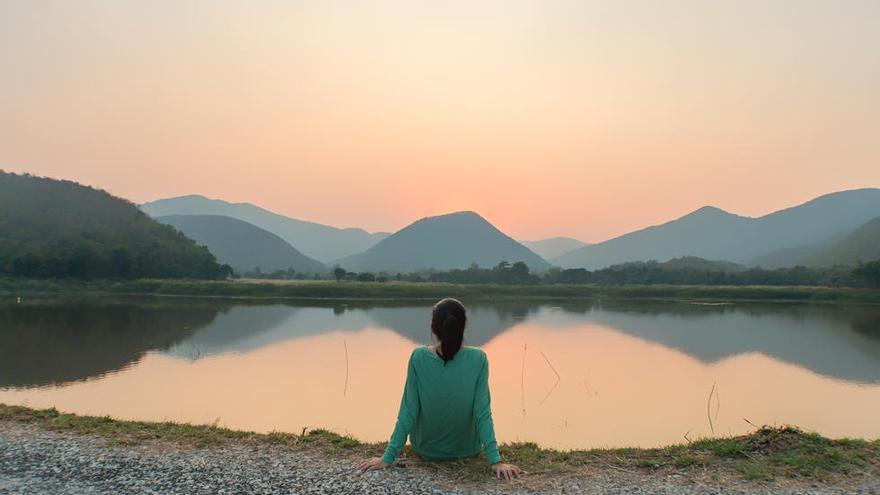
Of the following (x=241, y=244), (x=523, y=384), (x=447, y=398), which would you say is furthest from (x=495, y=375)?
(x=241, y=244)

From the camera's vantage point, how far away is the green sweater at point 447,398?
4.73 metres

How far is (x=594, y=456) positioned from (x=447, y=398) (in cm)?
250

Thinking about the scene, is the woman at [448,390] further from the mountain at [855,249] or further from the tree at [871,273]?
the mountain at [855,249]

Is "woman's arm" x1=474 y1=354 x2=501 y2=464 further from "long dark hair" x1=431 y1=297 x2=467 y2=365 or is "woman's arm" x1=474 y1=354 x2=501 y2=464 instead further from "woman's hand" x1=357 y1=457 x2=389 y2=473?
"woman's hand" x1=357 y1=457 x2=389 y2=473

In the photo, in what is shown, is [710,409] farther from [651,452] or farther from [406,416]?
[406,416]

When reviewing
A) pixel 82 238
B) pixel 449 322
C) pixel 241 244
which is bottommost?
pixel 449 322

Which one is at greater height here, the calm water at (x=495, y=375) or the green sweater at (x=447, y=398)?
the green sweater at (x=447, y=398)

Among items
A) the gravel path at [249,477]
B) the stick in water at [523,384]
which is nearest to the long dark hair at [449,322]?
the gravel path at [249,477]

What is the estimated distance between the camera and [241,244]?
160 metres

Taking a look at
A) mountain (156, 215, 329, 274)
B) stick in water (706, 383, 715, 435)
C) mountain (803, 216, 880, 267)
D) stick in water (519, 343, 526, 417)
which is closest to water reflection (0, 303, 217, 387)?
stick in water (519, 343, 526, 417)

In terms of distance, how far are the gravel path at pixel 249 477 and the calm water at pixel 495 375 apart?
3.20 metres

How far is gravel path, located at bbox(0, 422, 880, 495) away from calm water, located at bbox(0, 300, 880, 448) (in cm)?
320

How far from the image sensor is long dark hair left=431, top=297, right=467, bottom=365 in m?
4.46

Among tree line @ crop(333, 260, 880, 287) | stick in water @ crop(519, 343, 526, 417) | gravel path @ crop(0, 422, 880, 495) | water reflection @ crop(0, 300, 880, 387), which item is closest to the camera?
gravel path @ crop(0, 422, 880, 495)
